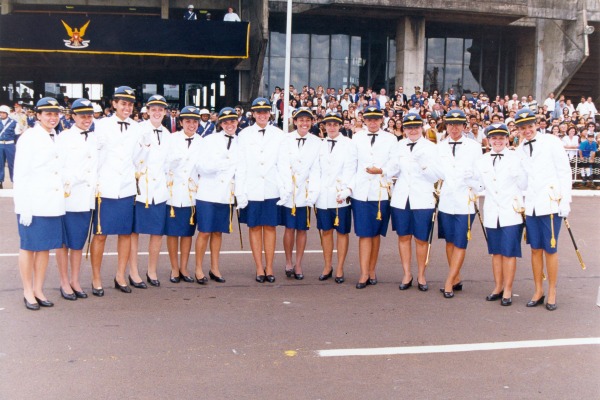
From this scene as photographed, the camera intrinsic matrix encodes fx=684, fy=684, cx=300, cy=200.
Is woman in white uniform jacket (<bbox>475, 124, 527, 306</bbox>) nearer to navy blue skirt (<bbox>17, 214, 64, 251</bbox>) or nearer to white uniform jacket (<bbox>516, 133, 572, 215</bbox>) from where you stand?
white uniform jacket (<bbox>516, 133, 572, 215</bbox>)

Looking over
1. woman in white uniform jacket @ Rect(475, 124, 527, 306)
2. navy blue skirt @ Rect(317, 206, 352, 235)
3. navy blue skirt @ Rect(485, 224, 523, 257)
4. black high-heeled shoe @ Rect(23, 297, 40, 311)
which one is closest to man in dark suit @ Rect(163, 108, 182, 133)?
navy blue skirt @ Rect(317, 206, 352, 235)

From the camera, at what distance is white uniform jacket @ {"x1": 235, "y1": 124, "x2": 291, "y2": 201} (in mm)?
8547

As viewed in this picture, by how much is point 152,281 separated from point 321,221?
7.39ft

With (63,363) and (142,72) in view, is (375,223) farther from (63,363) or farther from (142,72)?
(142,72)

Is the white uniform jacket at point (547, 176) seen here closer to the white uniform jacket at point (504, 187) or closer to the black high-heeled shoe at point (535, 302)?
Result: the white uniform jacket at point (504, 187)

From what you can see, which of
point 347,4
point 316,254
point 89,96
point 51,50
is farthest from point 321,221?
point 89,96

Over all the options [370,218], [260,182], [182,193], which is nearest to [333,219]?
[370,218]

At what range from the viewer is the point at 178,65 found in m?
26.9

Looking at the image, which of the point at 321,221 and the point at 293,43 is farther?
the point at 293,43

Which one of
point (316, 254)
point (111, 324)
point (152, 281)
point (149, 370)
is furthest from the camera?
point (316, 254)

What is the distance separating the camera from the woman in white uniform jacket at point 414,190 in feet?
26.7

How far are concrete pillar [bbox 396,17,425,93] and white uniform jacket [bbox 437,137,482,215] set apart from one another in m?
22.6

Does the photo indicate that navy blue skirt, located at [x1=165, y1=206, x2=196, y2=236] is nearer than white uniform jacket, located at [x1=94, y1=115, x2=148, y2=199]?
No

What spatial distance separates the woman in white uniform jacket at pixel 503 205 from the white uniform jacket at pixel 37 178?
4711 millimetres
